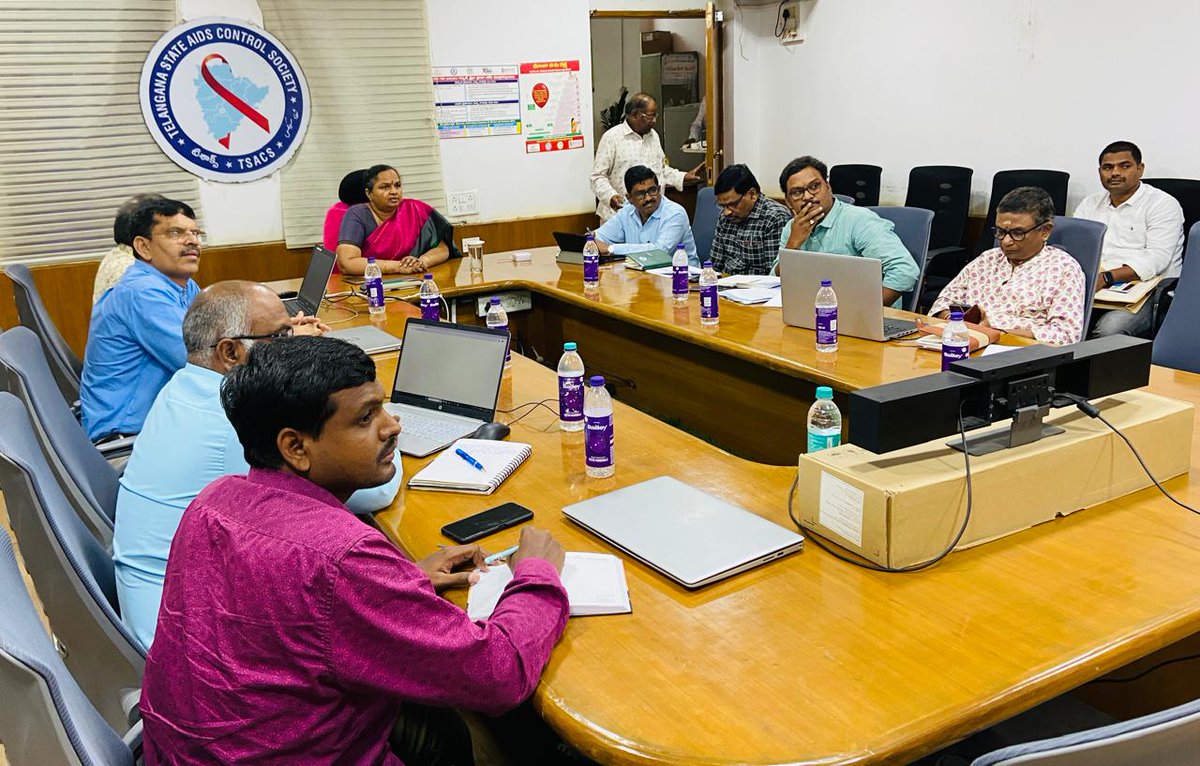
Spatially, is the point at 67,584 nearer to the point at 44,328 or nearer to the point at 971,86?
the point at 44,328

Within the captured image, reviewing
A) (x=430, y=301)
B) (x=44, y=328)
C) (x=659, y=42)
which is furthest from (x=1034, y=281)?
(x=659, y=42)

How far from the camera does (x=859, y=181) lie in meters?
6.25

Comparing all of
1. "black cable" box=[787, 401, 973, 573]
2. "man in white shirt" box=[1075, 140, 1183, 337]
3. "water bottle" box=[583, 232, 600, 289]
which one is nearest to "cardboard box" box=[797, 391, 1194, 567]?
"black cable" box=[787, 401, 973, 573]

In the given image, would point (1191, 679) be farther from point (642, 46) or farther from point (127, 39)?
point (642, 46)

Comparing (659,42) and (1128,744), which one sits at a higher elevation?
(659,42)

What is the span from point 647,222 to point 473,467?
303 centimetres

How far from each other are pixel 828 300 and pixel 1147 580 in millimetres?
1464

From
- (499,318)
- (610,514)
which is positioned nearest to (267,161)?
(499,318)

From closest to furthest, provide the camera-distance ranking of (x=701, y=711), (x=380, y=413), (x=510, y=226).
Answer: (x=701, y=711) → (x=380, y=413) → (x=510, y=226)

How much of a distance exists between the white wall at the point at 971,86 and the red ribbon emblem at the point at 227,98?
3.65 meters

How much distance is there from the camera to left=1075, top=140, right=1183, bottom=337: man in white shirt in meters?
4.46

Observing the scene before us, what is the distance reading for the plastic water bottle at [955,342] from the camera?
2479 millimetres

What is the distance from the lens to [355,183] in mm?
4793

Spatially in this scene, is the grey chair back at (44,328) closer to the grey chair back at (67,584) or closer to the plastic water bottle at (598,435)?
the grey chair back at (67,584)
